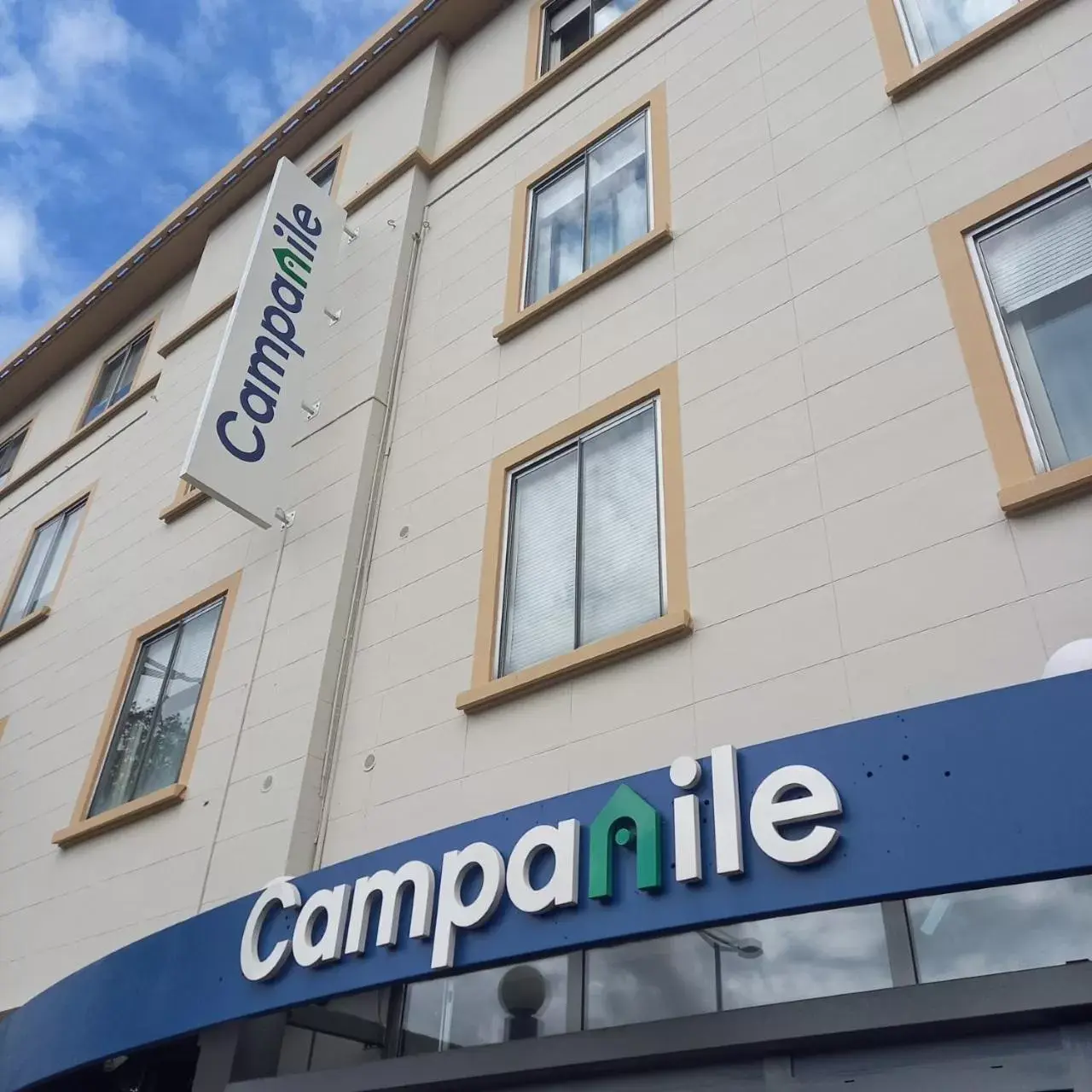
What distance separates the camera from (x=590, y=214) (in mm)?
9406

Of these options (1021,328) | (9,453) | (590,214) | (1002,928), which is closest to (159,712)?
(590,214)

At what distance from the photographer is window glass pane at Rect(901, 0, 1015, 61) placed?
24.3ft

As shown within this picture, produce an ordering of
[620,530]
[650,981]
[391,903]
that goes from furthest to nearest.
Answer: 1. [620,530]
2. [391,903]
3. [650,981]

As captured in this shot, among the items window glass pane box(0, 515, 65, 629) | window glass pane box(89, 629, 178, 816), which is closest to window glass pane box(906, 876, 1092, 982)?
window glass pane box(89, 629, 178, 816)

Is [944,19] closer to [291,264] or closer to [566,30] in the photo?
[566,30]

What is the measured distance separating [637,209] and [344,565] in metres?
3.86

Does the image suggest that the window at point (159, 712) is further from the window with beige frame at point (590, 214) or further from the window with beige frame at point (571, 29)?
the window with beige frame at point (571, 29)

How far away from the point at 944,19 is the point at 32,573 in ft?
39.8

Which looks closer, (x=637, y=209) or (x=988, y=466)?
(x=988, y=466)

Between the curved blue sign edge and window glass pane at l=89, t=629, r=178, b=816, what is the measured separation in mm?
3437

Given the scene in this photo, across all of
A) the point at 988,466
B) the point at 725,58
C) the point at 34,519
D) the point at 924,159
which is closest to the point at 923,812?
the point at 988,466

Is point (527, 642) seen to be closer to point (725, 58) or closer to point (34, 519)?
point (725, 58)

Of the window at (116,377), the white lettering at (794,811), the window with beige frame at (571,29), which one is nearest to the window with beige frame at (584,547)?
the white lettering at (794,811)

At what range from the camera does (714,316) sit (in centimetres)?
732
